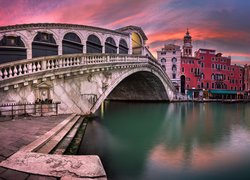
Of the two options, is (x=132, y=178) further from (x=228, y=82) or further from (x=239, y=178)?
(x=228, y=82)

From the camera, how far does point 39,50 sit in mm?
14367

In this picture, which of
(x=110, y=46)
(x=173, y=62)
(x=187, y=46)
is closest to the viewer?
(x=110, y=46)

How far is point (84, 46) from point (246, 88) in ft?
141

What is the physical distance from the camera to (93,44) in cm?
1783

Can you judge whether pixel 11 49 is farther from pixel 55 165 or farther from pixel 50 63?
pixel 55 165

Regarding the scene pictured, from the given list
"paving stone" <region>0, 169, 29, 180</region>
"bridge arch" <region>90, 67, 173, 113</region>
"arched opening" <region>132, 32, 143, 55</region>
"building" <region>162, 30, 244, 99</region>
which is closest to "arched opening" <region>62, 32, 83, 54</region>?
"bridge arch" <region>90, 67, 173, 113</region>

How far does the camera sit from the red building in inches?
1554

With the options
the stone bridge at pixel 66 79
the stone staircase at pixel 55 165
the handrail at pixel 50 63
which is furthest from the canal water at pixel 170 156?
the handrail at pixel 50 63

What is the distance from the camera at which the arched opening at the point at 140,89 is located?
24.2 metres

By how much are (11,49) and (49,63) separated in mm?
6135

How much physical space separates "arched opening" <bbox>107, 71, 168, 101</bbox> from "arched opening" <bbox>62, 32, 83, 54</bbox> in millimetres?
7617

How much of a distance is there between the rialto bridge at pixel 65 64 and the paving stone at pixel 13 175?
5.88 m

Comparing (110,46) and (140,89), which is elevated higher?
(110,46)

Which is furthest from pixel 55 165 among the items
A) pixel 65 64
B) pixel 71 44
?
pixel 71 44
